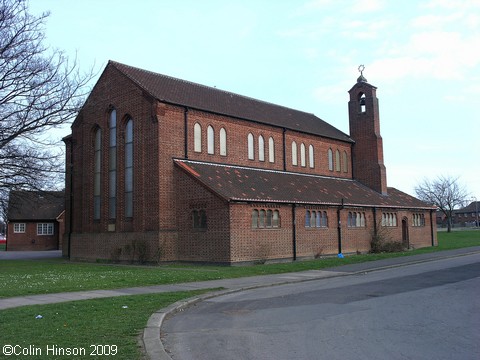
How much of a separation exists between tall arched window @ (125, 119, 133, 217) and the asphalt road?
16.1 m

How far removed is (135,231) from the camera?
28.9 meters

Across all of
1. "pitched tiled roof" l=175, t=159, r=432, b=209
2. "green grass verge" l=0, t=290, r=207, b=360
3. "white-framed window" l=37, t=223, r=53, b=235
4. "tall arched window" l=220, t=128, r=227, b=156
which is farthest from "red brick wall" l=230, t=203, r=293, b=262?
"white-framed window" l=37, t=223, r=53, b=235

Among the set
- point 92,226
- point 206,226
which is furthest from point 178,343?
point 92,226

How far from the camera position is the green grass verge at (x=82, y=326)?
7.02 m

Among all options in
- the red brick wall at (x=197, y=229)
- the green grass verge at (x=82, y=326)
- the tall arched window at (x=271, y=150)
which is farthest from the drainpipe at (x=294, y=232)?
the green grass verge at (x=82, y=326)

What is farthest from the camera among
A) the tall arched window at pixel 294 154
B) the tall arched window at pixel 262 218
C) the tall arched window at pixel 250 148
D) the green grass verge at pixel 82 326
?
the tall arched window at pixel 294 154

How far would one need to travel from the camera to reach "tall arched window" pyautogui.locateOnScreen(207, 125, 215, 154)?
30422mm

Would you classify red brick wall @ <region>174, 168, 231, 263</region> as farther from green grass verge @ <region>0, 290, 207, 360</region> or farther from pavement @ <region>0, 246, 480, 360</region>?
green grass verge @ <region>0, 290, 207, 360</region>

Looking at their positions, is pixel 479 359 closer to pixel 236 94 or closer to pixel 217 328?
pixel 217 328

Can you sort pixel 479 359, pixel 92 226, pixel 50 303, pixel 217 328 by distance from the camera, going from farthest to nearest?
1. pixel 92 226
2. pixel 50 303
3. pixel 217 328
4. pixel 479 359

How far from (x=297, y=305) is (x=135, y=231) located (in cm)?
1848

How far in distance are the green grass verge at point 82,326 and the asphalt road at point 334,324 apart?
69cm

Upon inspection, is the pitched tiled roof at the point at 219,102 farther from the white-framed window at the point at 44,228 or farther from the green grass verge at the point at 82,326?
the white-framed window at the point at 44,228

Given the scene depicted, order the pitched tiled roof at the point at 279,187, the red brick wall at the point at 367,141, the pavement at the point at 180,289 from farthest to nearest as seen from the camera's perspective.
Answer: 1. the red brick wall at the point at 367,141
2. the pitched tiled roof at the point at 279,187
3. the pavement at the point at 180,289
